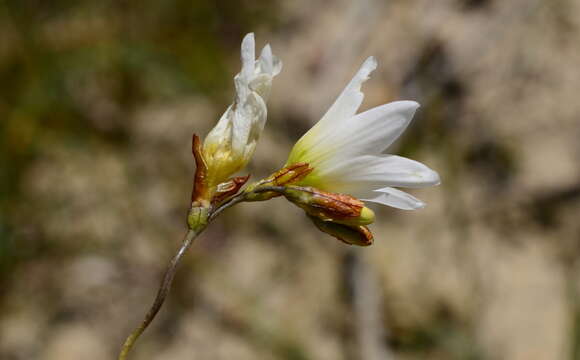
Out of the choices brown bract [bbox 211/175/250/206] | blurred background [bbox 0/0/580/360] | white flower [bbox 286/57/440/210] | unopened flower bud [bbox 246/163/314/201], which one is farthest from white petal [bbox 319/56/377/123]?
blurred background [bbox 0/0/580/360]

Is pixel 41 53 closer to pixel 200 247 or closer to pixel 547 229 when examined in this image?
pixel 200 247

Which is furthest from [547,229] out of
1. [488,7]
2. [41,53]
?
[41,53]

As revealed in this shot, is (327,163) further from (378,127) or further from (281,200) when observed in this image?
(281,200)

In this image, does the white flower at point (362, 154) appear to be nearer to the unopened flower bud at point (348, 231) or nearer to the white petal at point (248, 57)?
the unopened flower bud at point (348, 231)

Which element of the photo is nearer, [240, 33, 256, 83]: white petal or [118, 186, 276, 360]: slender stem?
[118, 186, 276, 360]: slender stem

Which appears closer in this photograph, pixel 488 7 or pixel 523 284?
pixel 523 284

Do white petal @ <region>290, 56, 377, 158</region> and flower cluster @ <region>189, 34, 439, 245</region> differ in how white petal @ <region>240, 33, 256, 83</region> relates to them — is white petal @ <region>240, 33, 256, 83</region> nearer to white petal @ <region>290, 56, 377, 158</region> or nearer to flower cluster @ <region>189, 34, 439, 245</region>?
flower cluster @ <region>189, 34, 439, 245</region>

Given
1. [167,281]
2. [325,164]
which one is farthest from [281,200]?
[167,281]
